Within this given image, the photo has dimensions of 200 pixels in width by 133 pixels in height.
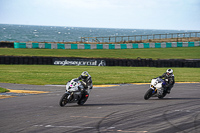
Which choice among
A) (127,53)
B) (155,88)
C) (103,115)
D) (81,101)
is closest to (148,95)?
(155,88)

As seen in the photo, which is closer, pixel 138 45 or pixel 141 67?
pixel 141 67

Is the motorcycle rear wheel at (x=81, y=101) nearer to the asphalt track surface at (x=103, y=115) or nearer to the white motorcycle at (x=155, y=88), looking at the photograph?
the asphalt track surface at (x=103, y=115)

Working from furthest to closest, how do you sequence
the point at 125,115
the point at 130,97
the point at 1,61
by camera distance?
1. the point at 1,61
2. the point at 130,97
3. the point at 125,115

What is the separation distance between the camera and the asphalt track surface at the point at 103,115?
9672 mm

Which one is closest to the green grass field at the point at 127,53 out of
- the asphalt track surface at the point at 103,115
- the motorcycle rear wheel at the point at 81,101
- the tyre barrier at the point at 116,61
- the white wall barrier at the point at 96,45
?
the white wall barrier at the point at 96,45

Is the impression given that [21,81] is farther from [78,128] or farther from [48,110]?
[78,128]

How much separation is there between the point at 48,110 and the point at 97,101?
3.38 metres

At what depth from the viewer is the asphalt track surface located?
9672 millimetres

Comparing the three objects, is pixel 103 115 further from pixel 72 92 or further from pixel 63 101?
pixel 63 101

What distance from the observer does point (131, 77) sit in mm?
27188

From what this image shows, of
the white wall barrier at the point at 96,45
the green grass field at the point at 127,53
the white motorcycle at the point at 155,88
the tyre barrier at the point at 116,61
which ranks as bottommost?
the white motorcycle at the point at 155,88

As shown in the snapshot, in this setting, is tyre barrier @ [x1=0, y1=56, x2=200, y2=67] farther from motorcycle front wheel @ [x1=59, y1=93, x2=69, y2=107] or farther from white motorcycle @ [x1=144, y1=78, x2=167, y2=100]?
motorcycle front wheel @ [x1=59, y1=93, x2=69, y2=107]

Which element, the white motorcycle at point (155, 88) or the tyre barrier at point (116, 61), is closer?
the white motorcycle at point (155, 88)

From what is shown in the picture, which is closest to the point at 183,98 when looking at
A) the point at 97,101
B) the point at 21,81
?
the point at 97,101
